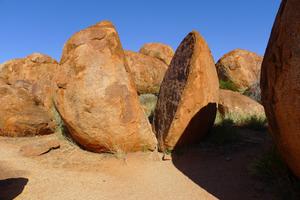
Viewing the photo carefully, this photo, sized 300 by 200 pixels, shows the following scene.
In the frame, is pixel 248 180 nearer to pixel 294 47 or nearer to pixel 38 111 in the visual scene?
pixel 294 47

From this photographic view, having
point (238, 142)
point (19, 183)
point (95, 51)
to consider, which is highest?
point (95, 51)

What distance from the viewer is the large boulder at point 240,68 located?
1296 centimetres

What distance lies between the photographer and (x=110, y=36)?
5973 mm

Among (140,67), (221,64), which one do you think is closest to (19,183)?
(140,67)

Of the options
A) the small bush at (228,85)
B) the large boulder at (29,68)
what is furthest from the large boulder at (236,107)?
the large boulder at (29,68)

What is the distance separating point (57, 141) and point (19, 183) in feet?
6.36

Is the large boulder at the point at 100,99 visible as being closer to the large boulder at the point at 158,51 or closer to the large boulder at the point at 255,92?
the large boulder at the point at 255,92

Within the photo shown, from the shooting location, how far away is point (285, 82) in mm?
3043

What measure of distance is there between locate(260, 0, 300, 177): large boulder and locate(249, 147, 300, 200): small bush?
20 cm

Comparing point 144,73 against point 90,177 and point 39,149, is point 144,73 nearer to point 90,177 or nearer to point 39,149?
point 39,149

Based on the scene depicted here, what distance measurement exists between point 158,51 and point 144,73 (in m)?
4.08

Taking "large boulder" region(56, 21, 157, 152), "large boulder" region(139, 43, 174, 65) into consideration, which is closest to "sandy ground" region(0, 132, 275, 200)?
"large boulder" region(56, 21, 157, 152)

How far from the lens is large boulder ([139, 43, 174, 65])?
15.1 metres

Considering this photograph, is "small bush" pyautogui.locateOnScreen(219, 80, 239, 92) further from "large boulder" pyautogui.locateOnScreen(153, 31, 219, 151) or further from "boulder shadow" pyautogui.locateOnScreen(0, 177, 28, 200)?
"boulder shadow" pyautogui.locateOnScreen(0, 177, 28, 200)
